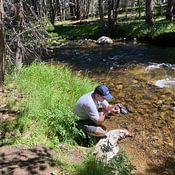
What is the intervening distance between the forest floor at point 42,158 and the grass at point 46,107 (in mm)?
332

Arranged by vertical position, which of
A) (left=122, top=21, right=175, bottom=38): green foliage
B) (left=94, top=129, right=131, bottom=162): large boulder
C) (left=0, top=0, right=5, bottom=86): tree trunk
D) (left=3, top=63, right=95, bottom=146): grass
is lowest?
(left=94, top=129, right=131, bottom=162): large boulder

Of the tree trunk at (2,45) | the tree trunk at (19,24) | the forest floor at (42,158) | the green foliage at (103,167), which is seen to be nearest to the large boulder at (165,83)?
the tree trunk at (19,24)

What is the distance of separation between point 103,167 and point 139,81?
7.51m

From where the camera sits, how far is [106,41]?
80.9ft

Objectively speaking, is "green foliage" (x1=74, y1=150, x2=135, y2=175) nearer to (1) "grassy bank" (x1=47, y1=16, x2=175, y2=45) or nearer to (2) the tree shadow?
(2) the tree shadow

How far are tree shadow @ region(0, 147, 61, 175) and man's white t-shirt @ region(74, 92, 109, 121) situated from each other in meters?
1.38

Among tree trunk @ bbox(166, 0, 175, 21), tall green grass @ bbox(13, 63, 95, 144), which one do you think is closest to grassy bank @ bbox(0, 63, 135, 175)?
tall green grass @ bbox(13, 63, 95, 144)

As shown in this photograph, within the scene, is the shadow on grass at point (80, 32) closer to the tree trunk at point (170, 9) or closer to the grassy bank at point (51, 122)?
the tree trunk at point (170, 9)

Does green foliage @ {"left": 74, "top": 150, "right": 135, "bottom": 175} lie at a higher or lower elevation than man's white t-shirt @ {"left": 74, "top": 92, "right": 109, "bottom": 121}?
lower

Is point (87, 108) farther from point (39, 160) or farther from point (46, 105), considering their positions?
point (39, 160)

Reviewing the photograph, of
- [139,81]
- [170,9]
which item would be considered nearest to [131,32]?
[170,9]

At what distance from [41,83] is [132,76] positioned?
4.83m

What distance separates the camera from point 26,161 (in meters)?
6.32

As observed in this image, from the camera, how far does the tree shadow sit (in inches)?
237
